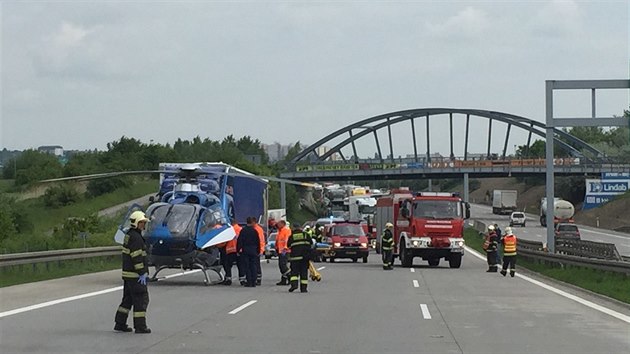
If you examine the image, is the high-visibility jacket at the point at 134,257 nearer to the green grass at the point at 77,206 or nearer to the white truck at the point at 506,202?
the green grass at the point at 77,206

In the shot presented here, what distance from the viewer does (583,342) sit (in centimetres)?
1477

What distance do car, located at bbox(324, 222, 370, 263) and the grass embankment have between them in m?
7.56

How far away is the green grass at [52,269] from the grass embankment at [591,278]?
15036mm

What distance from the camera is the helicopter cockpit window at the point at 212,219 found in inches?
1025

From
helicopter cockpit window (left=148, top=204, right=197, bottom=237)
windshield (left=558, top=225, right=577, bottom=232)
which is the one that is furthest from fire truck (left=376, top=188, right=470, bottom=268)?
windshield (left=558, top=225, right=577, bottom=232)

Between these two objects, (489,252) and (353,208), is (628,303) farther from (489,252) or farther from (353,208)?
(353,208)

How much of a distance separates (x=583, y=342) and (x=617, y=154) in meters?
116

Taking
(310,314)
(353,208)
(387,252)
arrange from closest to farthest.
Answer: (310,314)
(387,252)
(353,208)

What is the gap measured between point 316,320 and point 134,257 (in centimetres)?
378

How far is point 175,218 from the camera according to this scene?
83.8 ft

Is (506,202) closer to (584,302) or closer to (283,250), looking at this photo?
(283,250)

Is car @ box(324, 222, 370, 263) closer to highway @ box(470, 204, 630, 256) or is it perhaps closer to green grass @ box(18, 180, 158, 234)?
highway @ box(470, 204, 630, 256)

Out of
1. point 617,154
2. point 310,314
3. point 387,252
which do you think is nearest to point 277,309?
point 310,314

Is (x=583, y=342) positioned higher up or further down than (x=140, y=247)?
further down
